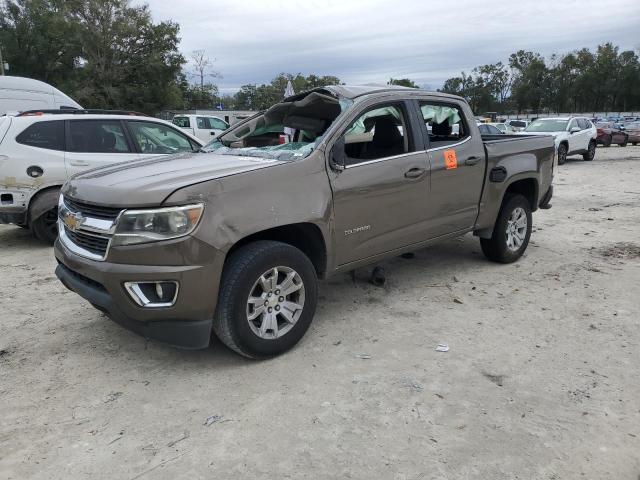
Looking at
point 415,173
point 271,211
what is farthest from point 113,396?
point 415,173

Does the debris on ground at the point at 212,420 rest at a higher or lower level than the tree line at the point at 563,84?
lower

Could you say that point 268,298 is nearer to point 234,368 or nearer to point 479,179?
point 234,368

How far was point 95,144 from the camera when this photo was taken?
6852 millimetres

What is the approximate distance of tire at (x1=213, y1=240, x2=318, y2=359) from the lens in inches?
127

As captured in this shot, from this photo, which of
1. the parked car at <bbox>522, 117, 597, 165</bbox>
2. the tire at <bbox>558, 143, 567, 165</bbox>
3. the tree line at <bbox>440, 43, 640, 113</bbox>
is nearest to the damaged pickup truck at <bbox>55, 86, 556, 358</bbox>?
the tire at <bbox>558, 143, 567, 165</bbox>

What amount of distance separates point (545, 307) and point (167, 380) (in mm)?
3201

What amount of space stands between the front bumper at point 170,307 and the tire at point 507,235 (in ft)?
11.4

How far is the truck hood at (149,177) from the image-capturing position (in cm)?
307

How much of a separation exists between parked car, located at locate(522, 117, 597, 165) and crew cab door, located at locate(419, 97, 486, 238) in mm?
13833

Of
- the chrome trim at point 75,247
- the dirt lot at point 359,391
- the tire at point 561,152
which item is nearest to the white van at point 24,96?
the dirt lot at point 359,391

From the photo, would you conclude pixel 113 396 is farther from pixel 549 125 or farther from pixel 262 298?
pixel 549 125

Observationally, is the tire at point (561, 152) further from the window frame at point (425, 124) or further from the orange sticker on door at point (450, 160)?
the orange sticker on door at point (450, 160)

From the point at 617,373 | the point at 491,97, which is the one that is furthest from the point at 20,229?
the point at 491,97

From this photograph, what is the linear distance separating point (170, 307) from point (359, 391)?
1.26 metres
